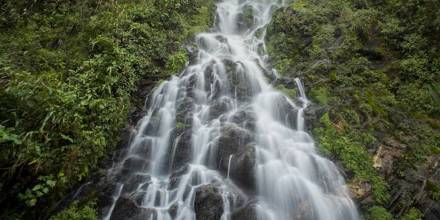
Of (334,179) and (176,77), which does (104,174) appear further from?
(334,179)

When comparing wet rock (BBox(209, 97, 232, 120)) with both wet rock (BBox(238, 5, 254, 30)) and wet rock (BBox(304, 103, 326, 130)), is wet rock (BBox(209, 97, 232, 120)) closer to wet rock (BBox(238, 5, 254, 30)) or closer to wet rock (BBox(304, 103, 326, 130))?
wet rock (BBox(304, 103, 326, 130))

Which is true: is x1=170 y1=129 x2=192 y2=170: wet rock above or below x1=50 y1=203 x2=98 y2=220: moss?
above

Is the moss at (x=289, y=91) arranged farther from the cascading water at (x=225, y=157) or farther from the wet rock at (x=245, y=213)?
the wet rock at (x=245, y=213)

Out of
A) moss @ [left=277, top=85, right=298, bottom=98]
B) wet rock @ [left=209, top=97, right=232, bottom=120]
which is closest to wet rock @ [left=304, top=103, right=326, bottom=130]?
moss @ [left=277, top=85, right=298, bottom=98]

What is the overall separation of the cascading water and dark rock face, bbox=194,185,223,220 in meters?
0.02

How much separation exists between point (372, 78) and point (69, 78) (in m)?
9.74

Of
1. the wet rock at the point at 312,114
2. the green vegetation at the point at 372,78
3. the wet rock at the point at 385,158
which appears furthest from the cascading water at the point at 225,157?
the wet rock at the point at 385,158

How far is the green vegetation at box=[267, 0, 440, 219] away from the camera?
8.09 m

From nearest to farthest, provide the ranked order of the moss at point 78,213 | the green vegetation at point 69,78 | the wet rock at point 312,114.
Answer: the green vegetation at point 69,78 → the moss at point 78,213 → the wet rock at point 312,114

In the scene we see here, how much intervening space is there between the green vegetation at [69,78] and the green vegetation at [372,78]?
16.5 feet

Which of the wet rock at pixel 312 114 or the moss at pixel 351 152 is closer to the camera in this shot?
the moss at pixel 351 152

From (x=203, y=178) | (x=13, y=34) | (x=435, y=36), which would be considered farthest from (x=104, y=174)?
(x=435, y=36)

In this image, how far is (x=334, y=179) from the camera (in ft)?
25.7

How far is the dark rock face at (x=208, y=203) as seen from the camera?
268 inches
